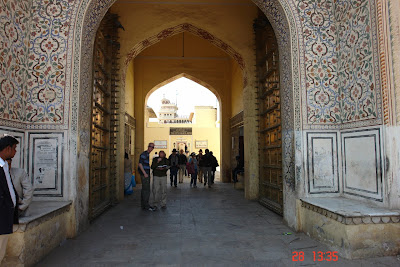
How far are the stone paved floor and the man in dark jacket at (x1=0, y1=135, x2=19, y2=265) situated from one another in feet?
2.96

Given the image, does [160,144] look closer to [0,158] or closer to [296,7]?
[296,7]

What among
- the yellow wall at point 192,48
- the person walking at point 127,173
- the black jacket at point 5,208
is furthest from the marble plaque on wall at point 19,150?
the yellow wall at point 192,48

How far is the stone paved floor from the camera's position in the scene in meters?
3.15

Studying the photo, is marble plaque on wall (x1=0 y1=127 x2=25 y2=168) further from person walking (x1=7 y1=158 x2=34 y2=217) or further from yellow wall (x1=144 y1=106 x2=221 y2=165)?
yellow wall (x1=144 y1=106 x2=221 y2=165)

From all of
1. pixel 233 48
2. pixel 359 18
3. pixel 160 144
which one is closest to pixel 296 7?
pixel 359 18

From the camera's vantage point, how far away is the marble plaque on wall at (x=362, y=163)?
3602 mm

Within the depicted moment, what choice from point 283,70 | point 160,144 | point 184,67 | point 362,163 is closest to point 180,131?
point 160,144

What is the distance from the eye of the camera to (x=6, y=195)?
7.80 feet

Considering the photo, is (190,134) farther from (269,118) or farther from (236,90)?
(269,118)

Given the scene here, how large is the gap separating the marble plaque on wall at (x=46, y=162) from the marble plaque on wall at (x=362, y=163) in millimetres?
3936

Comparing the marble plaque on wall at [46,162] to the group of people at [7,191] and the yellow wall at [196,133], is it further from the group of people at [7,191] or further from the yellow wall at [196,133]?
the yellow wall at [196,133]

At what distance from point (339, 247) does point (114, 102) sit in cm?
523
